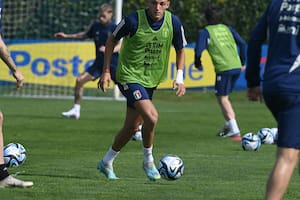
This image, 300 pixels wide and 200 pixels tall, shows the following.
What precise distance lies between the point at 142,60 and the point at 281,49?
143 inches

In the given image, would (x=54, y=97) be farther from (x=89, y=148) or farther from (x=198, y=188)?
(x=198, y=188)

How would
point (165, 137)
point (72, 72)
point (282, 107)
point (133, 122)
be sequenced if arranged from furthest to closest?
point (72, 72) → point (165, 137) → point (133, 122) → point (282, 107)

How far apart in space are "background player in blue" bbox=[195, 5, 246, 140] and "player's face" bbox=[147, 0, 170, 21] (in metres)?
6.02

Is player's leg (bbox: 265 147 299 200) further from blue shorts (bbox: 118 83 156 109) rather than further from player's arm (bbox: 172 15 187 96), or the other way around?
player's arm (bbox: 172 15 187 96)

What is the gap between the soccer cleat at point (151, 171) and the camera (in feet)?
35.6

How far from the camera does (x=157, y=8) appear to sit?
35.1ft

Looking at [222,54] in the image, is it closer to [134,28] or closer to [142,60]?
[142,60]

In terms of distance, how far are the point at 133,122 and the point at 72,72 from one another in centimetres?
1663

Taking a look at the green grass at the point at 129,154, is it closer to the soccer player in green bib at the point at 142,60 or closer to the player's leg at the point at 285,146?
the soccer player in green bib at the point at 142,60

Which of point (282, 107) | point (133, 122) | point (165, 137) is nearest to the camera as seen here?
point (282, 107)

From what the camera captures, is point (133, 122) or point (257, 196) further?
point (133, 122)

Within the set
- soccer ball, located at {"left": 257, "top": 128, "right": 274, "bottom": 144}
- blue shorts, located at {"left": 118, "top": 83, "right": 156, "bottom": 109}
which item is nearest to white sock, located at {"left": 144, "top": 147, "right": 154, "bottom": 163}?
blue shorts, located at {"left": 118, "top": 83, "right": 156, "bottom": 109}

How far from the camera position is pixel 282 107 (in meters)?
7.39

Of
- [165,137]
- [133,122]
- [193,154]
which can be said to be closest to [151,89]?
[133,122]
